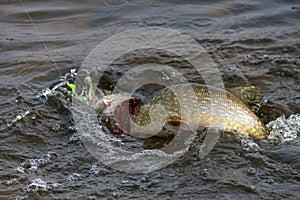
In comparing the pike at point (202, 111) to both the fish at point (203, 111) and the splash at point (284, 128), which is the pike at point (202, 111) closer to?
the fish at point (203, 111)

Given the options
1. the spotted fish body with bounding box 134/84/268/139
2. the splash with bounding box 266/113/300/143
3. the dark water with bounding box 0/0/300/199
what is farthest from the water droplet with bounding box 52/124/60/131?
the splash with bounding box 266/113/300/143

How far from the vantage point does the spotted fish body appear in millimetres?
4371

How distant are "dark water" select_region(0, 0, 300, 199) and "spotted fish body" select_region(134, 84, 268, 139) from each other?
7.0 inches

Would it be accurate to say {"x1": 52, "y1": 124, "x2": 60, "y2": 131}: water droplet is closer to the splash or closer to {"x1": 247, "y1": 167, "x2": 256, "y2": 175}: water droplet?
{"x1": 247, "y1": 167, "x2": 256, "y2": 175}: water droplet

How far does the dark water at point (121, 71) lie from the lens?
3842 mm

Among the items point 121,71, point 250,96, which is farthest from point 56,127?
point 250,96

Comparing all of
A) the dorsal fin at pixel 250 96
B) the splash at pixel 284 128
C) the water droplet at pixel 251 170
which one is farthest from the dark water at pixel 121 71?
the dorsal fin at pixel 250 96

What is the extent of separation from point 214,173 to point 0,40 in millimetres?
4122

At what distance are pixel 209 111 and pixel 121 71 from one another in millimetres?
1952

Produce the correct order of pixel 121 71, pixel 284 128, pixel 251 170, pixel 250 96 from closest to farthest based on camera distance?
1. pixel 251 170
2. pixel 284 128
3. pixel 250 96
4. pixel 121 71

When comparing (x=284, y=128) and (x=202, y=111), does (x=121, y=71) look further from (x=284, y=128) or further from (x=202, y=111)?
(x=284, y=128)

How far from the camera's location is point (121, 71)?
6074 millimetres

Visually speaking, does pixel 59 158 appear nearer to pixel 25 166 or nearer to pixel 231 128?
pixel 25 166

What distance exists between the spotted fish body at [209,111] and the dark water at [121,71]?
178 mm
